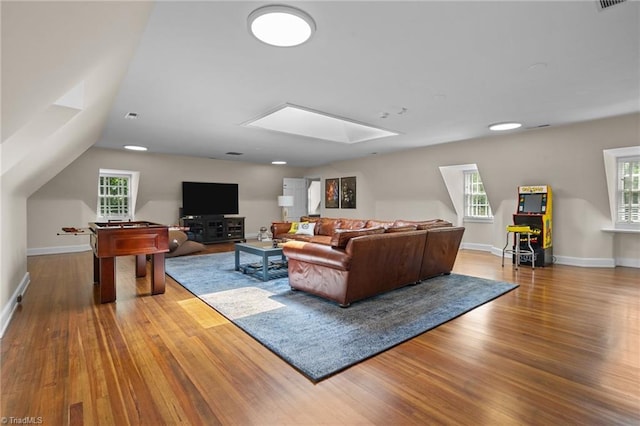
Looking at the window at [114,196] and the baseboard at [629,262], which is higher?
the window at [114,196]

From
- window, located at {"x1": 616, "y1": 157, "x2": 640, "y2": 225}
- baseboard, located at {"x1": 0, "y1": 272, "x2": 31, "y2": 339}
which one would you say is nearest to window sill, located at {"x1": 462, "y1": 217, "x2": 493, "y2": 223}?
window, located at {"x1": 616, "y1": 157, "x2": 640, "y2": 225}

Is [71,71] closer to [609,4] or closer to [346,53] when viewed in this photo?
Result: [346,53]

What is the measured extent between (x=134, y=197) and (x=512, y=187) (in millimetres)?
8971

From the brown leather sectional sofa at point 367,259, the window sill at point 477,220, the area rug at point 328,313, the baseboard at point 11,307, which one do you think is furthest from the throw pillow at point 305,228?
the baseboard at point 11,307

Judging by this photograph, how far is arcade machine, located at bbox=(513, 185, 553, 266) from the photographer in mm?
5434

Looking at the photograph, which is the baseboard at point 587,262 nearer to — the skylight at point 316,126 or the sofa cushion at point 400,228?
the sofa cushion at point 400,228

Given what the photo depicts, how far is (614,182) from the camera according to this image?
5.09 m

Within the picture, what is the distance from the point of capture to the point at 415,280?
424 cm

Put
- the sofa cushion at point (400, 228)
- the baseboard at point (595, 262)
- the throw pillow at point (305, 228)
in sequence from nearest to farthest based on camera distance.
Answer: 1. the sofa cushion at point (400, 228)
2. the baseboard at point (595, 262)
3. the throw pillow at point (305, 228)

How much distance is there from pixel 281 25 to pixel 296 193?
882 cm

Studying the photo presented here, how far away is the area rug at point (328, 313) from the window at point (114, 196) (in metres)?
4.30

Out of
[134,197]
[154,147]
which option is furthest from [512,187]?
[134,197]

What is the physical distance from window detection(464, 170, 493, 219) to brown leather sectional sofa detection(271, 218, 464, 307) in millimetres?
3279

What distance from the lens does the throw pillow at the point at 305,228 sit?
652cm
